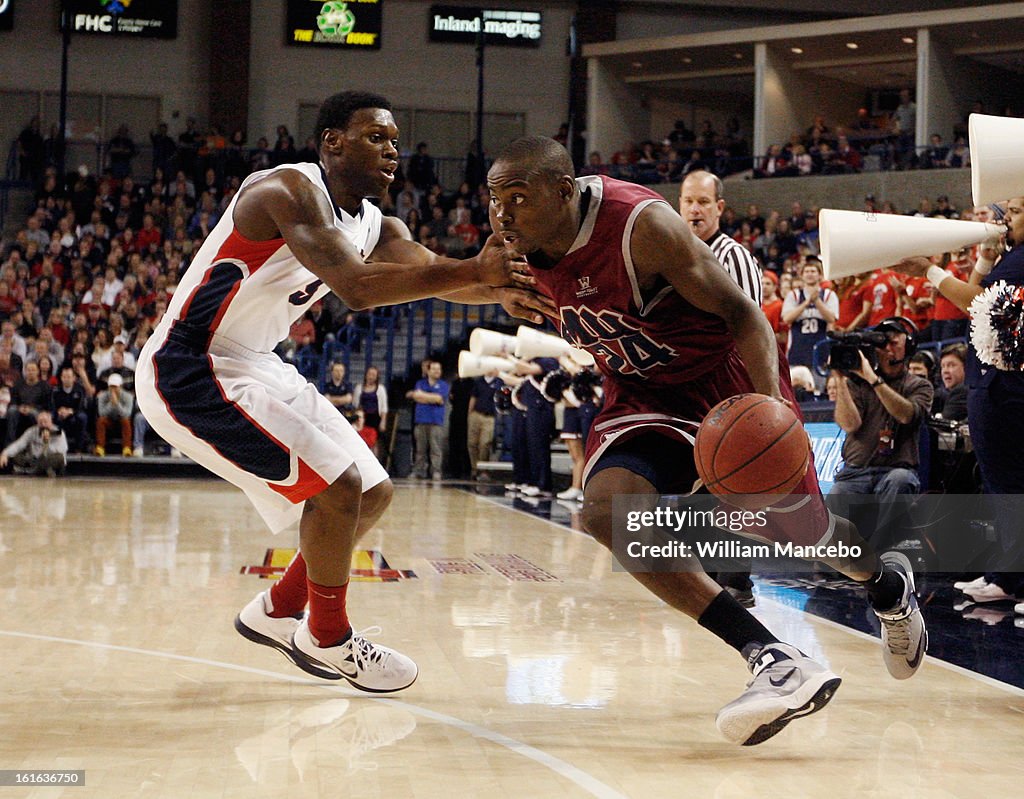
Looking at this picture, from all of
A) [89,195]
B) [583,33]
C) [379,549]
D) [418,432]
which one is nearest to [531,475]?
[418,432]

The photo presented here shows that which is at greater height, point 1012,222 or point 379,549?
point 1012,222

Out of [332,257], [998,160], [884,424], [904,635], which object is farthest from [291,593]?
[884,424]

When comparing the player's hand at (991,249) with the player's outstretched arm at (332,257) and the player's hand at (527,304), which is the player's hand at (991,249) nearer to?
the player's hand at (527,304)

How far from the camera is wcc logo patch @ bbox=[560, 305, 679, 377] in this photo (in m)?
3.45

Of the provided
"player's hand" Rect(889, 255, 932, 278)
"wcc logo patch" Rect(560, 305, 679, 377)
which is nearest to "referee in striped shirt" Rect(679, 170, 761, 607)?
"player's hand" Rect(889, 255, 932, 278)

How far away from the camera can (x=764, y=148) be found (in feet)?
73.4

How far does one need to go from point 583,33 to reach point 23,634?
21856 millimetres

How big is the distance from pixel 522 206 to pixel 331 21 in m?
21.8

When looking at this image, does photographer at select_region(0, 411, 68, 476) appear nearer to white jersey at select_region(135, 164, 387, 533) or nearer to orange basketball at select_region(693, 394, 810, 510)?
white jersey at select_region(135, 164, 387, 533)

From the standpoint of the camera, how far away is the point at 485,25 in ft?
79.1

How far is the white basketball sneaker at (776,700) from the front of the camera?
302 cm

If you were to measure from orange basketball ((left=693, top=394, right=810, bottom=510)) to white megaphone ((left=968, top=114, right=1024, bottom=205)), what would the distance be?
1.55 m

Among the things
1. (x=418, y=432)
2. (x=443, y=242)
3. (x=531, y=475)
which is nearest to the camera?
(x=531, y=475)

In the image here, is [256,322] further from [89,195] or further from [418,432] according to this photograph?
[89,195]
